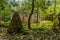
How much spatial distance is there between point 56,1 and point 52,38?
7.53 m

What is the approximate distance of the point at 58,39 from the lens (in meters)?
6.89

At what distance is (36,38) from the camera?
7.23 meters

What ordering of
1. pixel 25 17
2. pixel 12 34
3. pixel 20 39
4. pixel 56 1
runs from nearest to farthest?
pixel 20 39, pixel 12 34, pixel 56 1, pixel 25 17

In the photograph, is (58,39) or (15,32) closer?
(58,39)

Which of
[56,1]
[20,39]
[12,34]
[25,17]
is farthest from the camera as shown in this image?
[25,17]

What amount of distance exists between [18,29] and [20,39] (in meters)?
1.29

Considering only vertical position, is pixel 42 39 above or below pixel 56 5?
below

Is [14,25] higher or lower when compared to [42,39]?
higher

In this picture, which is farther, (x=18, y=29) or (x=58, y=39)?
(x=18, y=29)

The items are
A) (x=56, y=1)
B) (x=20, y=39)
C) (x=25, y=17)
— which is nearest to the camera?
(x=20, y=39)

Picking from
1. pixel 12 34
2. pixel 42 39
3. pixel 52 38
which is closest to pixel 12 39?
pixel 12 34

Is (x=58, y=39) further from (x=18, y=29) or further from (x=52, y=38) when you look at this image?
(x=18, y=29)

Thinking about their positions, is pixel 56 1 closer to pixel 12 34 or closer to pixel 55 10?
pixel 55 10

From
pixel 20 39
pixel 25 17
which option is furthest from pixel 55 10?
pixel 20 39
